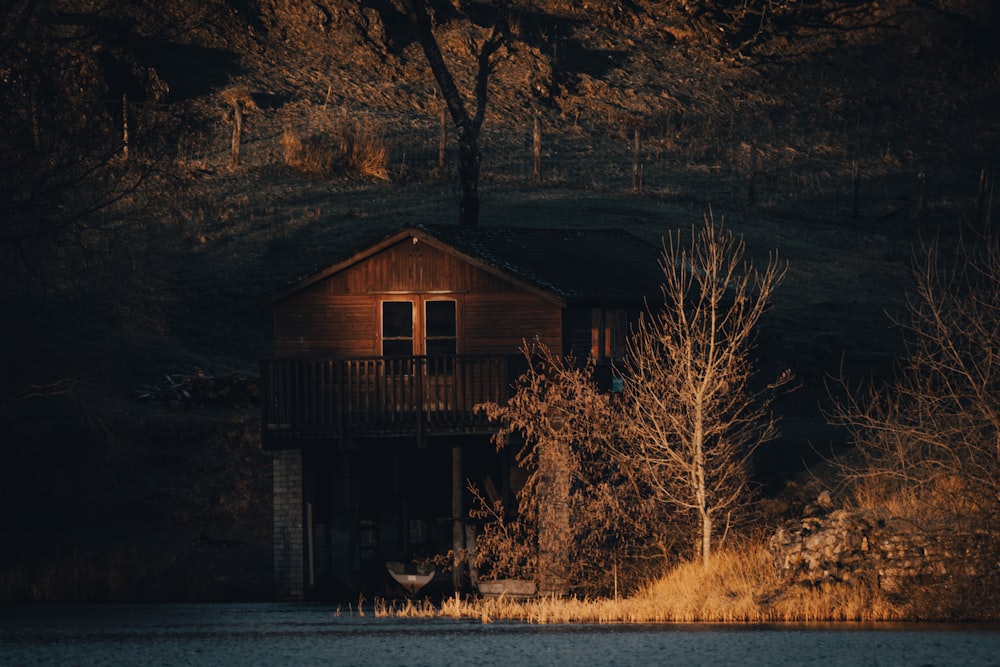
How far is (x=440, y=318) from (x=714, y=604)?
10.7m

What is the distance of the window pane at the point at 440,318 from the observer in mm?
39844

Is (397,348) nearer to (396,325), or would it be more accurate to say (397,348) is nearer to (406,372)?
(396,325)

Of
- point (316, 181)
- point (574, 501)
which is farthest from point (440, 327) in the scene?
→ point (316, 181)

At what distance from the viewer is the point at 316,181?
249 feet

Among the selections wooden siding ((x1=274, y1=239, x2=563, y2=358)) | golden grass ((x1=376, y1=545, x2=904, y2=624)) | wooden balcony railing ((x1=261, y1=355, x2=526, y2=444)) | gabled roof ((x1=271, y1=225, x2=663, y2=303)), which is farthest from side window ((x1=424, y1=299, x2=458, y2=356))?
golden grass ((x1=376, y1=545, x2=904, y2=624))

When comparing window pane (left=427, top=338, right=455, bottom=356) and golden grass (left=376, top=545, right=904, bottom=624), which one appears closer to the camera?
golden grass (left=376, top=545, right=904, bottom=624)

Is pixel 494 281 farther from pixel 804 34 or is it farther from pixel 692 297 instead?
pixel 804 34

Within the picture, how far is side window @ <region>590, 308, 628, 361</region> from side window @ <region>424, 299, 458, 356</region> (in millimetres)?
3109

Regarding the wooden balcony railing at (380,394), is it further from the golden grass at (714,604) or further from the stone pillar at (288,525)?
the golden grass at (714,604)

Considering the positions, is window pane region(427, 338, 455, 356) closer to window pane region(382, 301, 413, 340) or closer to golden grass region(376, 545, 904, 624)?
window pane region(382, 301, 413, 340)

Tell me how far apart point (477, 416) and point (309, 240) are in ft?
98.9

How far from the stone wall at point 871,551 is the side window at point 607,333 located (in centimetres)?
862

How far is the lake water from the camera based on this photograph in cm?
2628

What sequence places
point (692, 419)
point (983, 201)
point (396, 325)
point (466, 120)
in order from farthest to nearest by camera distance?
point (983, 201), point (466, 120), point (396, 325), point (692, 419)
